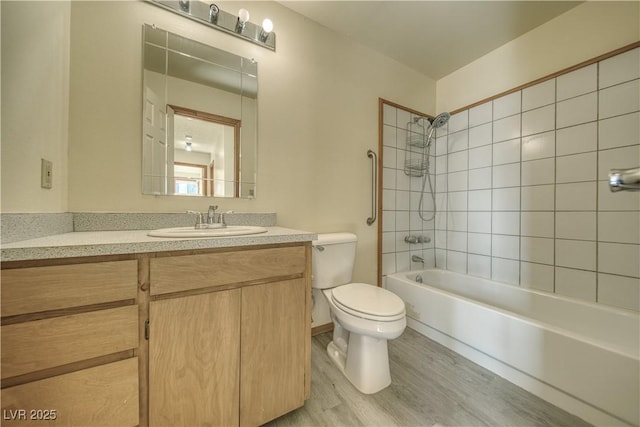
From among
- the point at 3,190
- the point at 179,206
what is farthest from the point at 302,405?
the point at 3,190

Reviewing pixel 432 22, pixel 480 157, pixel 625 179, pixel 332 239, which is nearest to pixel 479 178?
pixel 480 157

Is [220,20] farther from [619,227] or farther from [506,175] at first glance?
[619,227]

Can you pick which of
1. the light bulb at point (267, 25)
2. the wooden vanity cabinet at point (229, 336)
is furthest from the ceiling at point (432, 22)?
the wooden vanity cabinet at point (229, 336)

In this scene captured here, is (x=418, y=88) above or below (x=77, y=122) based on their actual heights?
above

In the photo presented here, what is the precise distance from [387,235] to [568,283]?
1.21 m

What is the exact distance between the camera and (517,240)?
5.86 ft

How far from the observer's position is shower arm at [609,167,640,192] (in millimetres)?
383

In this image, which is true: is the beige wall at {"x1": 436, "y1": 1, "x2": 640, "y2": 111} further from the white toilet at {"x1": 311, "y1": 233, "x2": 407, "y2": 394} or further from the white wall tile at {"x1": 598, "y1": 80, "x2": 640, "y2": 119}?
the white toilet at {"x1": 311, "y1": 233, "x2": 407, "y2": 394}

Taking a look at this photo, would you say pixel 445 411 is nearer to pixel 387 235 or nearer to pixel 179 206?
pixel 387 235

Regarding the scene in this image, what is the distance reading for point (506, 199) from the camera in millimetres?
1854

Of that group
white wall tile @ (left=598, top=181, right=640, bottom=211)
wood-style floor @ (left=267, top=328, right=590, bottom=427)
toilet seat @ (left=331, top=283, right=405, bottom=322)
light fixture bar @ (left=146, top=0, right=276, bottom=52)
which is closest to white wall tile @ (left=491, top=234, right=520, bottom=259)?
white wall tile @ (left=598, top=181, right=640, bottom=211)

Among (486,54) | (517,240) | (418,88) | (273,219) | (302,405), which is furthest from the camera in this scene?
(418,88)

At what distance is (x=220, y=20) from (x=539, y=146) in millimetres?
2288

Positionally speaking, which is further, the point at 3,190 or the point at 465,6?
the point at 465,6
